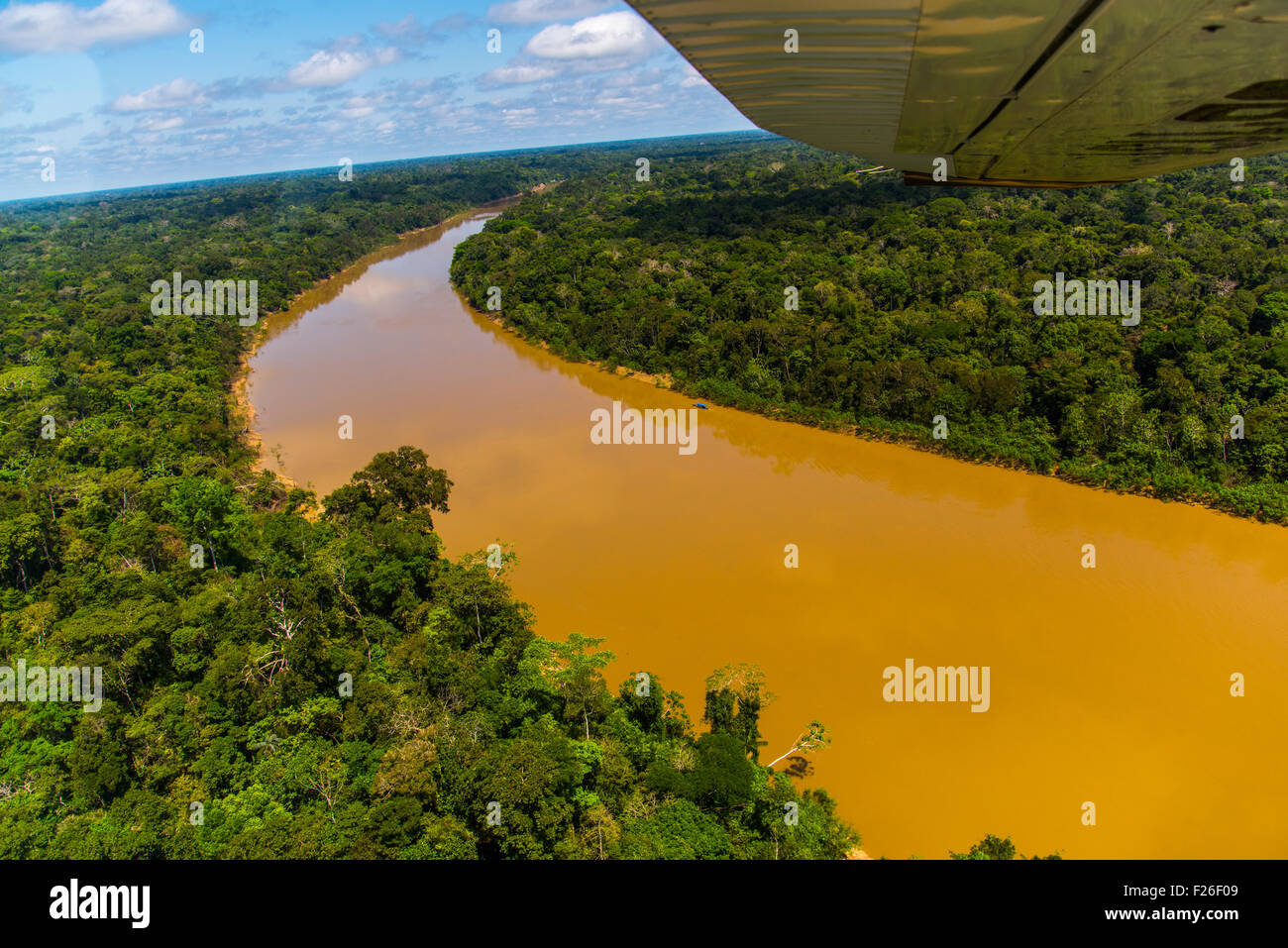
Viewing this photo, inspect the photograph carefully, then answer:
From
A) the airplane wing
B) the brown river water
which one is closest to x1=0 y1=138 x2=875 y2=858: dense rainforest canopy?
the brown river water

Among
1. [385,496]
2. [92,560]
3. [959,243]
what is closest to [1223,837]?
[385,496]

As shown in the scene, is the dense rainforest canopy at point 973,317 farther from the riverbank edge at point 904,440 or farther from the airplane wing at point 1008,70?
the airplane wing at point 1008,70

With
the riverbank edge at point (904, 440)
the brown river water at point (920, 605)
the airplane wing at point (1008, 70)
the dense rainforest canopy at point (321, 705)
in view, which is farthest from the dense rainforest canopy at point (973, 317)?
the airplane wing at point (1008, 70)

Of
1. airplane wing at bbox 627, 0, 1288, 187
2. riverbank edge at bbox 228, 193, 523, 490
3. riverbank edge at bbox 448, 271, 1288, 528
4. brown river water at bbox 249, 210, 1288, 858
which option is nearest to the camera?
airplane wing at bbox 627, 0, 1288, 187

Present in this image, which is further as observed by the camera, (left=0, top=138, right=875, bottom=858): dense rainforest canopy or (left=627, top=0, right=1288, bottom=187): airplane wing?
(left=0, top=138, right=875, bottom=858): dense rainforest canopy

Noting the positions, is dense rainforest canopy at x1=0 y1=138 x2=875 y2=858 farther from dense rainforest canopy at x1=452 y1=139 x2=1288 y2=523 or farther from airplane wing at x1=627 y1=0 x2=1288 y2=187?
dense rainforest canopy at x1=452 y1=139 x2=1288 y2=523

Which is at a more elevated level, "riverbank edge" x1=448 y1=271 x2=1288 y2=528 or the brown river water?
"riverbank edge" x1=448 y1=271 x2=1288 y2=528

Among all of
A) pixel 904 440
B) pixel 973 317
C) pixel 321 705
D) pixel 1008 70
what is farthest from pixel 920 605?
pixel 973 317
